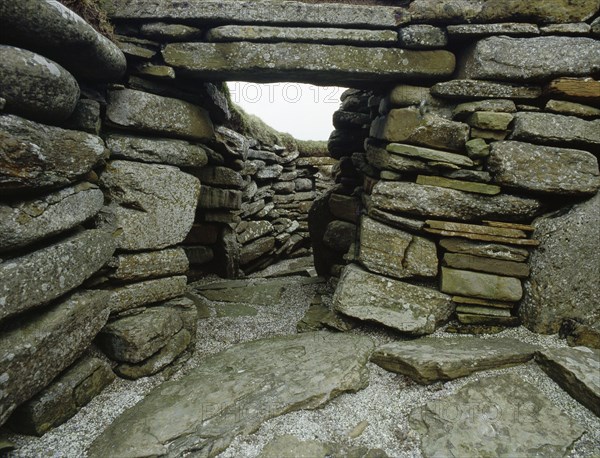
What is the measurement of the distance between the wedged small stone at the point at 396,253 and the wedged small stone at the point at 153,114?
204 cm

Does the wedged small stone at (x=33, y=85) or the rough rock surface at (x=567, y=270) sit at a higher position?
the wedged small stone at (x=33, y=85)

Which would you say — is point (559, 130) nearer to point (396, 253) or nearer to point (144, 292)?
point (396, 253)

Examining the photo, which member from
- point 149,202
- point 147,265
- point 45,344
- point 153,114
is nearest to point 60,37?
point 153,114

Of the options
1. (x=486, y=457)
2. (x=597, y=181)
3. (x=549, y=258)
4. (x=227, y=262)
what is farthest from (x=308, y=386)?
(x=227, y=262)

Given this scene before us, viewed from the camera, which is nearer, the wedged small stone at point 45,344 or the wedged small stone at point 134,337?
the wedged small stone at point 45,344

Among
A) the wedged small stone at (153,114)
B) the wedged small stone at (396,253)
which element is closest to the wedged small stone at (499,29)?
the wedged small stone at (396,253)

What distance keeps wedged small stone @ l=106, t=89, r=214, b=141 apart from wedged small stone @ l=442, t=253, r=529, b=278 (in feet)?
9.12

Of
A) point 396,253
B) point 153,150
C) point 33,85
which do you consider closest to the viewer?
point 33,85

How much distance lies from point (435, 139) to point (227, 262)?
14.2 feet

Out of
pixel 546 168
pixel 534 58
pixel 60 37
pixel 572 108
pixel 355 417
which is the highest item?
pixel 534 58

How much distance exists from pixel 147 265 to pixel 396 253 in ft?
7.56

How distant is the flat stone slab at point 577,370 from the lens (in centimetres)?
247

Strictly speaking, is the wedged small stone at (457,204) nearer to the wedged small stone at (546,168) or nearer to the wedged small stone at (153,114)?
the wedged small stone at (546,168)

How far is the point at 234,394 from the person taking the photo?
281cm
